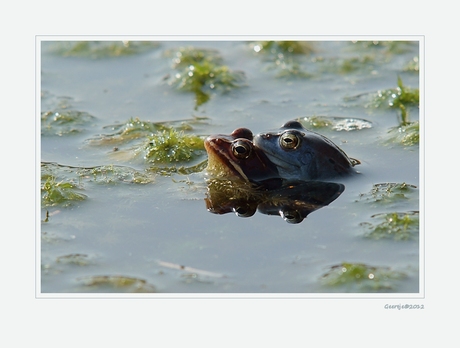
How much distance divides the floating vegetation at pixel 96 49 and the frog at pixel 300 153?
189 inches

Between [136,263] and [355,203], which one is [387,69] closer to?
[355,203]

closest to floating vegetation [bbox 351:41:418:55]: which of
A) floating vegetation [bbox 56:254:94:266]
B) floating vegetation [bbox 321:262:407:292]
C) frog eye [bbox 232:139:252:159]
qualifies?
frog eye [bbox 232:139:252:159]

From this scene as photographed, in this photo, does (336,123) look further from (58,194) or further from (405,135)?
(58,194)

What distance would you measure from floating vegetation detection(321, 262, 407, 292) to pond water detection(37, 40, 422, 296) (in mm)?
13

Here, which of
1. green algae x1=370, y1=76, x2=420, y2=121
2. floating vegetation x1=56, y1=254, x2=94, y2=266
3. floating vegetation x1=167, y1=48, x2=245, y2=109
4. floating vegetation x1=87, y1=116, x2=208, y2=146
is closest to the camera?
floating vegetation x1=56, y1=254, x2=94, y2=266

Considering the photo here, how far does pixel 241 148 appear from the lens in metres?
7.39

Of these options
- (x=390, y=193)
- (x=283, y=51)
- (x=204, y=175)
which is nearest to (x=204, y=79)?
(x=283, y=51)

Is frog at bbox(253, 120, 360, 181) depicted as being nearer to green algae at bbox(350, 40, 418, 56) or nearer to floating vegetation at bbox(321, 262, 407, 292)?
floating vegetation at bbox(321, 262, 407, 292)

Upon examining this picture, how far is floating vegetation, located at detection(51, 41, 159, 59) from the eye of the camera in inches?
454

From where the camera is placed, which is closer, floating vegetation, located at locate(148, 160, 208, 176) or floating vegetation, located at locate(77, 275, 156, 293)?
floating vegetation, located at locate(77, 275, 156, 293)

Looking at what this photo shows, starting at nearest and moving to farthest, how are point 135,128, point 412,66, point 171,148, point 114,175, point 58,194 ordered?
1. point 58,194
2. point 114,175
3. point 171,148
4. point 135,128
5. point 412,66

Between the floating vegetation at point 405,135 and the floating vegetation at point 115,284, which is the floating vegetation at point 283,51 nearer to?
the floating vegetation at point 405,135

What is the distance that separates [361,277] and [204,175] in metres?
2.56
